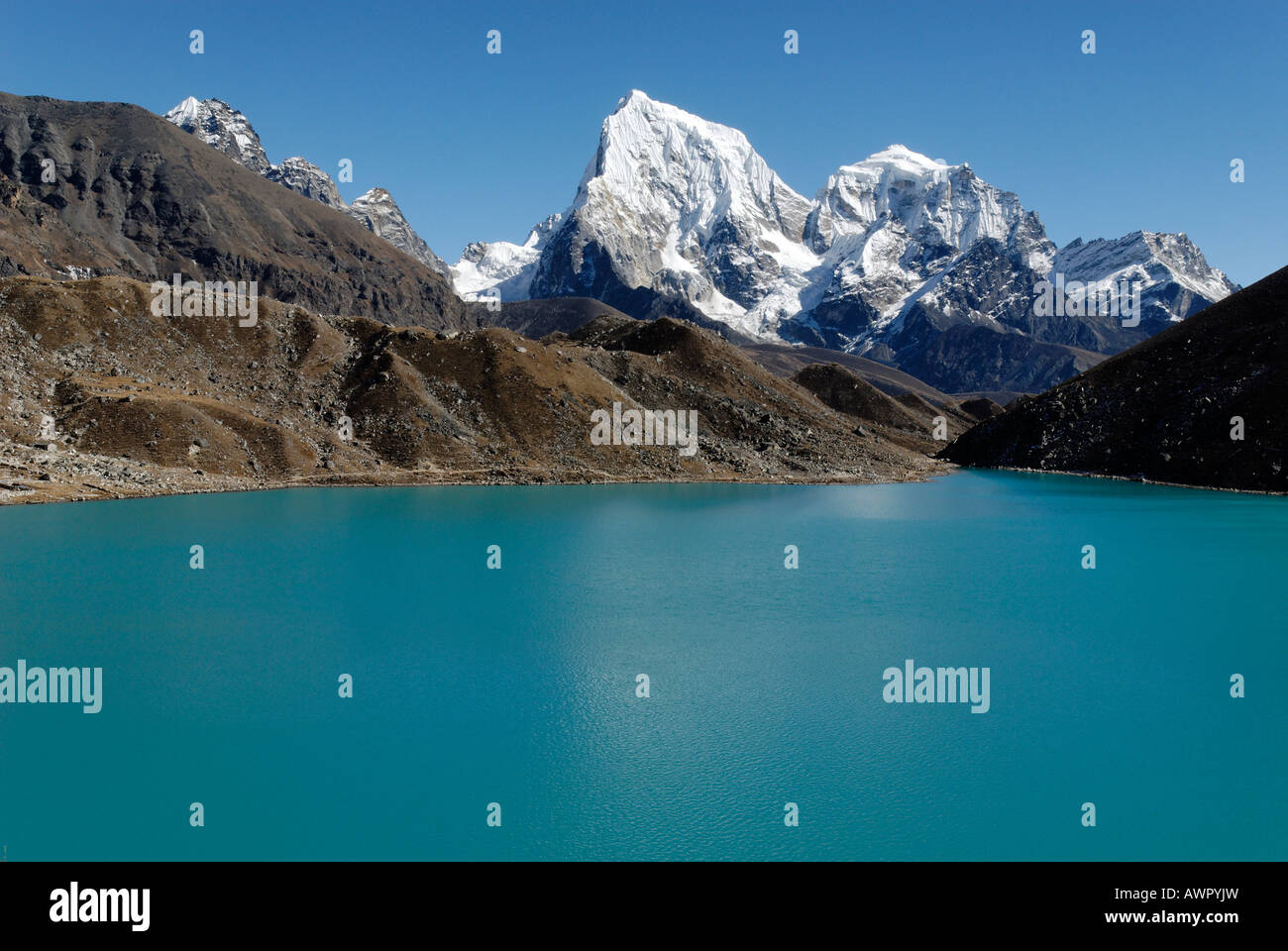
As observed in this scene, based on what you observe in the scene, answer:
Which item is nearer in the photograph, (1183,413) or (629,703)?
(629,703)

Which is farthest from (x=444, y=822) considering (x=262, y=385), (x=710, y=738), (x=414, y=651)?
(x=262, y=385)

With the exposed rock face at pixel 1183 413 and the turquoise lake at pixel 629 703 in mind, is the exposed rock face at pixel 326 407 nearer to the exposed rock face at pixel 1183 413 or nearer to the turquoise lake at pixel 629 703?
the turquoise lake at pixel 629 703

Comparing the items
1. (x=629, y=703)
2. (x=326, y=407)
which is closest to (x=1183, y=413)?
(x=326, y=407)

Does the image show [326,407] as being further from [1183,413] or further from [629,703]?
[1183,413]

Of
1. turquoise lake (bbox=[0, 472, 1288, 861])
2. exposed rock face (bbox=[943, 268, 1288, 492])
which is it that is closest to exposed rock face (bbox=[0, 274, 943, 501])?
turquoise lake (bbox=[0, 472, 1288, 861])

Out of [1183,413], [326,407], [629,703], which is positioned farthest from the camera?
[1183,413]

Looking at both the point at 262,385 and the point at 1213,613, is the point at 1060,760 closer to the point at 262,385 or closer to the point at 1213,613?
the point at 1213,613
